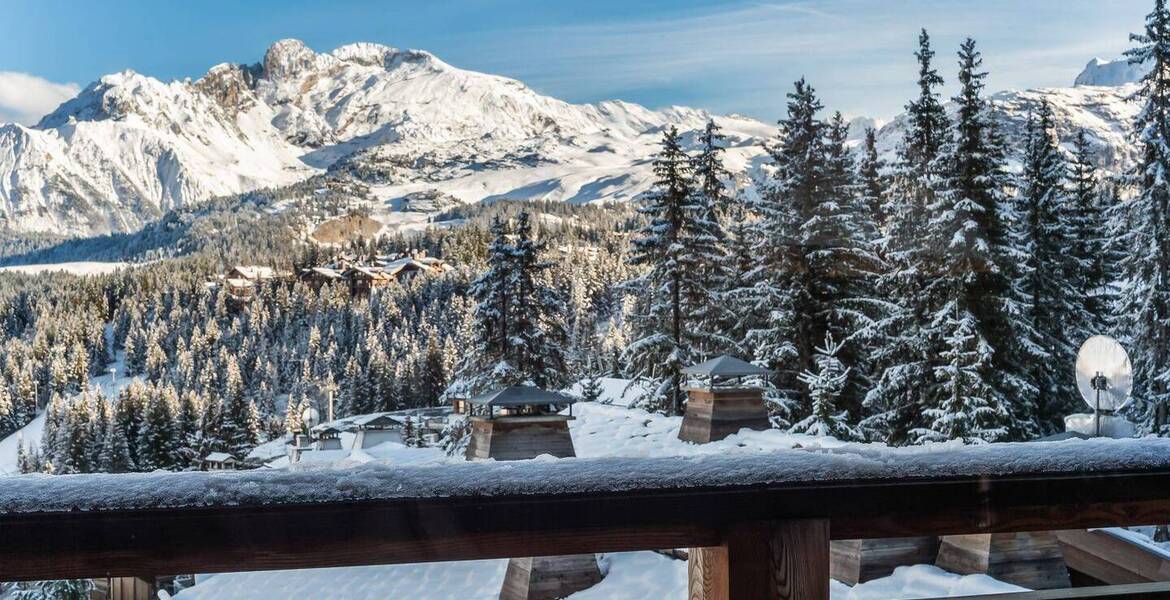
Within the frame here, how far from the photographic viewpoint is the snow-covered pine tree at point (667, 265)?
20.9m

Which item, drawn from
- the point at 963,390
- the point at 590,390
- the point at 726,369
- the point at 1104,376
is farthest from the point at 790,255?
the point at 1104,376

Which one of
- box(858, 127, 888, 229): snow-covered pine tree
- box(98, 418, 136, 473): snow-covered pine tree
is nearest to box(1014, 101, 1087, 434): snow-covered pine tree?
box(858, 127, 888, 229): snow-covered pine tree

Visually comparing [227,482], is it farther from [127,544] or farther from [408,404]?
[408,404]

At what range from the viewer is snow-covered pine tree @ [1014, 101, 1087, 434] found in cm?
1870

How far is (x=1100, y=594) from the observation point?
1258 millimetres

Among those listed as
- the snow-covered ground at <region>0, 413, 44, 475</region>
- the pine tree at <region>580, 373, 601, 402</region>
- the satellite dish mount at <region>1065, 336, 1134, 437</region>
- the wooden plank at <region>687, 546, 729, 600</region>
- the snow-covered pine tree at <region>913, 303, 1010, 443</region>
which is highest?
the wooden plank at <region>687, 546, 729, 600</region>

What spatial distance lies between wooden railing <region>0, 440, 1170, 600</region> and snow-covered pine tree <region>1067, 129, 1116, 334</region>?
2408 cm

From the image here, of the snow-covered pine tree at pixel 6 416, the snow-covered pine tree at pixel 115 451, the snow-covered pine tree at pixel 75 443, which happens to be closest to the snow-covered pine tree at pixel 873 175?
the snow-covered pine tree at pixel 115 451

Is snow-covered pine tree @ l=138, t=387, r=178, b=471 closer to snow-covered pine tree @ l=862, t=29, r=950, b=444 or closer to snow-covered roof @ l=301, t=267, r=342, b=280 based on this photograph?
snow-covered pine tree @ l=862, t=29, r=950, b=444

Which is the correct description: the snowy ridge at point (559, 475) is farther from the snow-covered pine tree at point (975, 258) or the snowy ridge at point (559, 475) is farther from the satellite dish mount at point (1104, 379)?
the snow-covered pine tree at point (975, 258)

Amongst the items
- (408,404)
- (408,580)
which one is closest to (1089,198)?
(408,580)

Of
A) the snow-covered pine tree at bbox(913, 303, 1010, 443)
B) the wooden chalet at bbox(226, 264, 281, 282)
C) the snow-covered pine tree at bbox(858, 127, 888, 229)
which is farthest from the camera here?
the wooden chalet at bbox(226, 264, 281, 282)

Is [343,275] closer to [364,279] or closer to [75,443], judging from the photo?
[364,279]

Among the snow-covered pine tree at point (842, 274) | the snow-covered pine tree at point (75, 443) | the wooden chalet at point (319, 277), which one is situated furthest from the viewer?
the wooden chalet at point (319, 277)
